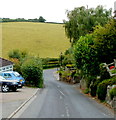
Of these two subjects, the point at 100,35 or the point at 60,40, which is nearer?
the point at 100,35

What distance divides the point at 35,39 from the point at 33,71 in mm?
62162

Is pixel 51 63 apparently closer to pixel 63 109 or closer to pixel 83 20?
pixel 83 20

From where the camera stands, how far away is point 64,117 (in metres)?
14.1

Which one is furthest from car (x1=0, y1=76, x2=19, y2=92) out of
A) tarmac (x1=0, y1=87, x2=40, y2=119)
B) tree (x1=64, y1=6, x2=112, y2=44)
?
tree (x1=64, y1=6, x2=112, y2=44)

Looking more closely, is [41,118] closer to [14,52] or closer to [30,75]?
[30,75]

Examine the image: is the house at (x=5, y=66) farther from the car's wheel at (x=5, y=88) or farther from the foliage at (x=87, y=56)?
the foliage at (x=87, y=56)

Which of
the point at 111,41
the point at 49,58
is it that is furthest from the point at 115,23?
the point at 49,58

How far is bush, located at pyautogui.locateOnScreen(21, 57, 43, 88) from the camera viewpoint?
42156mm

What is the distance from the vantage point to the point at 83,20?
4044cm

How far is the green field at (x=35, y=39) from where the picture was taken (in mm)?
93938

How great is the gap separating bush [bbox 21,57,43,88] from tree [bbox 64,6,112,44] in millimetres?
7091

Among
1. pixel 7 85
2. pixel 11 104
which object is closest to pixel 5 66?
pixel 7 85

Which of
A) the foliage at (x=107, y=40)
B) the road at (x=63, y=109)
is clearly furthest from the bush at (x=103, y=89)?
the foliage at (x=107, y=40)

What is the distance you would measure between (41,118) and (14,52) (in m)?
63.8
